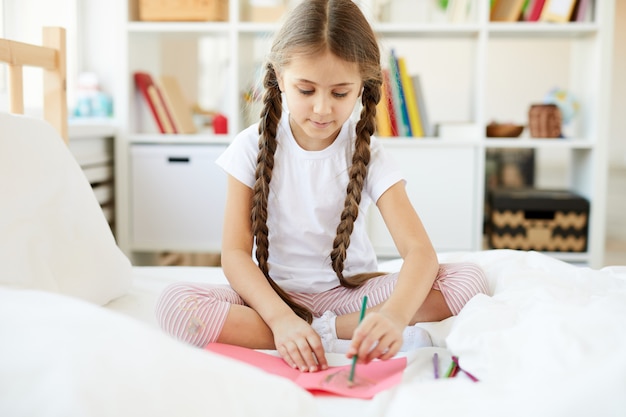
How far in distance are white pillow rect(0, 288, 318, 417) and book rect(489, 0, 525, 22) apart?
195cm

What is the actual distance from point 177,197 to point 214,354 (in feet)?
5.65

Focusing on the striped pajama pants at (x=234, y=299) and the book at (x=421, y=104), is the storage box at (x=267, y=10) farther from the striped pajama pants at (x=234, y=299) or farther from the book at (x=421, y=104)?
the striped pajama pants at (x=234, y=299)

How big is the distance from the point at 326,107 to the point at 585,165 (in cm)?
160

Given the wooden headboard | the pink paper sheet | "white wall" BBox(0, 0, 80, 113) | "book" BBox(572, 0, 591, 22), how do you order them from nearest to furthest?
1. the pink paper sheet
2. the wooden headboard
3. "white wall" BBox(0, 0, 80, 113)
4. "book" BBox(572, 0, 591, 22)

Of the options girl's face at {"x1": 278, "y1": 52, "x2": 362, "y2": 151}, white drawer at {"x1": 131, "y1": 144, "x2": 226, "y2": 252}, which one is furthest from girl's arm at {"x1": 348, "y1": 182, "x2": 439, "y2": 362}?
white drawer at {"x1": 131, "y1": 144, "x2": 226, "y2": 252}

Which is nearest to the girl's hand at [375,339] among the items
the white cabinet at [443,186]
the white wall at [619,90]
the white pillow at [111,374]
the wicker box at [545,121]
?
the white pillow at [111,374]

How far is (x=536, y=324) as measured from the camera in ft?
2.73

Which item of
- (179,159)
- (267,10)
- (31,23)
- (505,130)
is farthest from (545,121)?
(31,23)

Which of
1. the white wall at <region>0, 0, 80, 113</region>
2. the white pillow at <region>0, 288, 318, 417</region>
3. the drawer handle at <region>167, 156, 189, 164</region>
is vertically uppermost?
the white wall at <region>0, 0, 80, 113</region>

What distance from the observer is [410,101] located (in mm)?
2400

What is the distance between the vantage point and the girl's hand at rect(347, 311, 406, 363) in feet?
2.82

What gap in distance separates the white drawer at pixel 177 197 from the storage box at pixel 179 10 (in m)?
0.43

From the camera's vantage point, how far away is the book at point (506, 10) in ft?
7.73

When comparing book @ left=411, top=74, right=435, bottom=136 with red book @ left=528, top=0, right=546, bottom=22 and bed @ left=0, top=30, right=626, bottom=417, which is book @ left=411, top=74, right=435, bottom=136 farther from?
bed @ left=0, top=30, right=626, bottom=417
